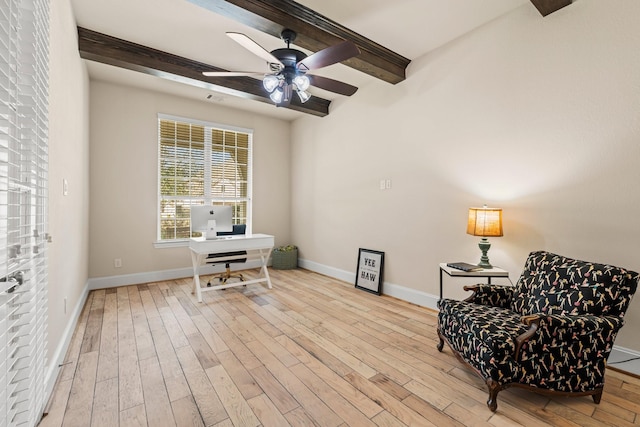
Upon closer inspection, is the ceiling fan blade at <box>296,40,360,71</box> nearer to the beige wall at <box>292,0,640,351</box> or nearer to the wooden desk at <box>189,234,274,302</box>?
the beige wall at <box>292,0,640,351</box>

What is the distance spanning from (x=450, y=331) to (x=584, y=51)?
244 centimetres

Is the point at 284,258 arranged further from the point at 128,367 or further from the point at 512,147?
the point at 512,147

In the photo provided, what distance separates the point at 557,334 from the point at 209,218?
365cm

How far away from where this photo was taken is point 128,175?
4281 mm

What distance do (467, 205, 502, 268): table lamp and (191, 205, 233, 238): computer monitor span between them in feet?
9.73

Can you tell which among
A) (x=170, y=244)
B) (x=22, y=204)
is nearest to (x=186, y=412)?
(x=22, y=204)

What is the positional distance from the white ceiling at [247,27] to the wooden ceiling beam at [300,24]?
75 mm

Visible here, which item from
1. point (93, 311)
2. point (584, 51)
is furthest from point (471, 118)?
point (93, 311)

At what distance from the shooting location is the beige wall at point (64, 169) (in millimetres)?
Result: 1977

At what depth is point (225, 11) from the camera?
2.36 m

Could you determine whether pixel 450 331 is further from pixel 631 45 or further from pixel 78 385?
pixel 78 385

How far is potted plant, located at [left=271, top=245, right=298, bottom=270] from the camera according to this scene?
537 centimetres

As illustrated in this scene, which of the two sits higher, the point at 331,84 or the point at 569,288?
the point at 331,84

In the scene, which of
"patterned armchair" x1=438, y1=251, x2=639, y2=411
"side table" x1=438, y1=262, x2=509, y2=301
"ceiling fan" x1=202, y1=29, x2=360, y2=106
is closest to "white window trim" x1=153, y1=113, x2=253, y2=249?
"ceiling fan" x1=202, y1=29, x2=360, y2=106
